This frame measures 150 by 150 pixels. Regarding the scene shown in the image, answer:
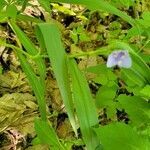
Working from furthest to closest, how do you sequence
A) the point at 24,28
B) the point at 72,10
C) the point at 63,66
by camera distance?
the point at 72,10
the point at 24,28
the point at 63,66

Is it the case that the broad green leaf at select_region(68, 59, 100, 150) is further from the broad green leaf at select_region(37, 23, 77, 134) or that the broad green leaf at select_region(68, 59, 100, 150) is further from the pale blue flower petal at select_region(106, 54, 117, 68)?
the pale blue flower petal at select_region(106, 54, 117, 68)

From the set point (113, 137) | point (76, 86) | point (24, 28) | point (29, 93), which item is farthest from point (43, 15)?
point (113, 137)

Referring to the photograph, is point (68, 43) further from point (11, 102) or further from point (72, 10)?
point (11, 102)

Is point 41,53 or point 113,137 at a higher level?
point 41,53

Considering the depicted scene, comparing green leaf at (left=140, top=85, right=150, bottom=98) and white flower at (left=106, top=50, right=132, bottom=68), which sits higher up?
white flower at (left=106, top=50, right=132, bottom=68)

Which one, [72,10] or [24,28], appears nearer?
[24,28]

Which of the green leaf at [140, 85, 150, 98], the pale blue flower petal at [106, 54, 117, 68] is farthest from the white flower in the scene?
the green leaf at [140, 85, 150, 98]

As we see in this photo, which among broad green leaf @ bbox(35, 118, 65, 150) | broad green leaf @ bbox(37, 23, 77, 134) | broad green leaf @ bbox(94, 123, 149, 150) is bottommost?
broad green leaf @ bbox(35, 118, 65, 150)

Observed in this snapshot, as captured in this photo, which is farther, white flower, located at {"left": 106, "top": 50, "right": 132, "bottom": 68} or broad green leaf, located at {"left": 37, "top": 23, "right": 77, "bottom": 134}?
broad green leaf, located at {"left": 37, "top": 23, "right": 77, "bottom": 134}
